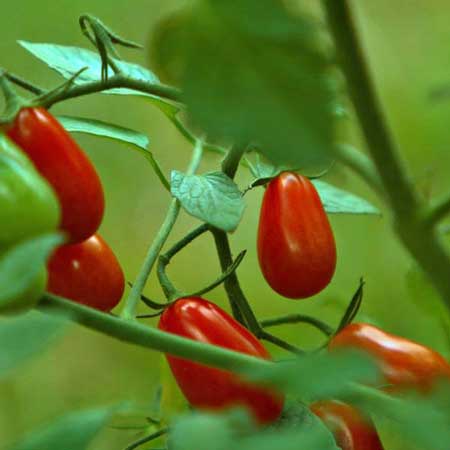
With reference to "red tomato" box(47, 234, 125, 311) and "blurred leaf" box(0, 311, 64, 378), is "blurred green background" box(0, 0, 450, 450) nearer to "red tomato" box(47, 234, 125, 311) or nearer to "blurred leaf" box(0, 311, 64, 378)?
"red tomato" box(47, 234, 125, 311)

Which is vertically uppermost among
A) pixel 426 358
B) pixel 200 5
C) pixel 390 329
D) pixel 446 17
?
pixel 446 17

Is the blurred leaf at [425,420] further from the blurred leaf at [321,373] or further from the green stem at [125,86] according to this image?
the green stem at [125,86]

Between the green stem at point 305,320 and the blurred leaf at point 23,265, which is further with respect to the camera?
the green stem at point 305,320

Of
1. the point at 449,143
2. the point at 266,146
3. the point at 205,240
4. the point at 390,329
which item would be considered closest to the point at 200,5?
the point at 266,146

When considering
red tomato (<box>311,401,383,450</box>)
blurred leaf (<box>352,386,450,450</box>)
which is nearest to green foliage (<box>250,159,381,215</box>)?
red tomato (<box>311,401,383,450</box>)

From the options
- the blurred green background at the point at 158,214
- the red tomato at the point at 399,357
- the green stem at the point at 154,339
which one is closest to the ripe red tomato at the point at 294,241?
the red tomato at the point at 399,357

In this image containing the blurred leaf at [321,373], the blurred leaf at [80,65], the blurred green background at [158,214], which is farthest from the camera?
the blurred green background at [158,214]

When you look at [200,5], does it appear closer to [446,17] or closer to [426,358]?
[426,358]
